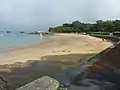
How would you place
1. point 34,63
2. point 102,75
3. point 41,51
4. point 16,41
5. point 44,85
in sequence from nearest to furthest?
1. point 44,85
2. point 102,75
3. point 34,63
4. point 41,51
5. point 16,41

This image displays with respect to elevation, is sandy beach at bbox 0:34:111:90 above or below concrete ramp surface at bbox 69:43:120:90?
below

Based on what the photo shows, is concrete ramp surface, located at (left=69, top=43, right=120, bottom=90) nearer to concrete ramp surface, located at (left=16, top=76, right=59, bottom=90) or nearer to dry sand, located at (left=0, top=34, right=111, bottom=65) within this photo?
concrete ramp surface, located at (left=16, top=76, right=59, bottom=90)

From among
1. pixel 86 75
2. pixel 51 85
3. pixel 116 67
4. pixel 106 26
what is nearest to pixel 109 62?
pixel 116 67

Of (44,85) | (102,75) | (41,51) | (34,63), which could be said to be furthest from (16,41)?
(44,85)

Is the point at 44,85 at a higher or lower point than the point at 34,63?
higher

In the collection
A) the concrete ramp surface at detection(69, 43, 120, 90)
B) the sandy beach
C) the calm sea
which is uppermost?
the concrete ramp surface at detection(69, 43, 120, 90)

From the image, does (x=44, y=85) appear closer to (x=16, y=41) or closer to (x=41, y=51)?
(x=41, y=51)

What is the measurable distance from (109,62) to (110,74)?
328 mm

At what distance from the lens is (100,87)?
5.46 m

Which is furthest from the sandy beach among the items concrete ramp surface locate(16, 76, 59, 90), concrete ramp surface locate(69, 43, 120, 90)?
concrete ramp surface locate(16, 76, 59, 90)

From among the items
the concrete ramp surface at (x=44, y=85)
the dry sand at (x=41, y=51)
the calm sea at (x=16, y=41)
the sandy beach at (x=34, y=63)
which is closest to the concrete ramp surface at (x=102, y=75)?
the concrete ramp surface at (x=44, y=85)

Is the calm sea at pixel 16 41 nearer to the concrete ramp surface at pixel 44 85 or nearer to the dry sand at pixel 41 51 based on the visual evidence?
the dry sand at pixel 41 51

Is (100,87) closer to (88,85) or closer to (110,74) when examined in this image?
(88,85)

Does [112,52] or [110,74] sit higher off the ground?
[112,52]
